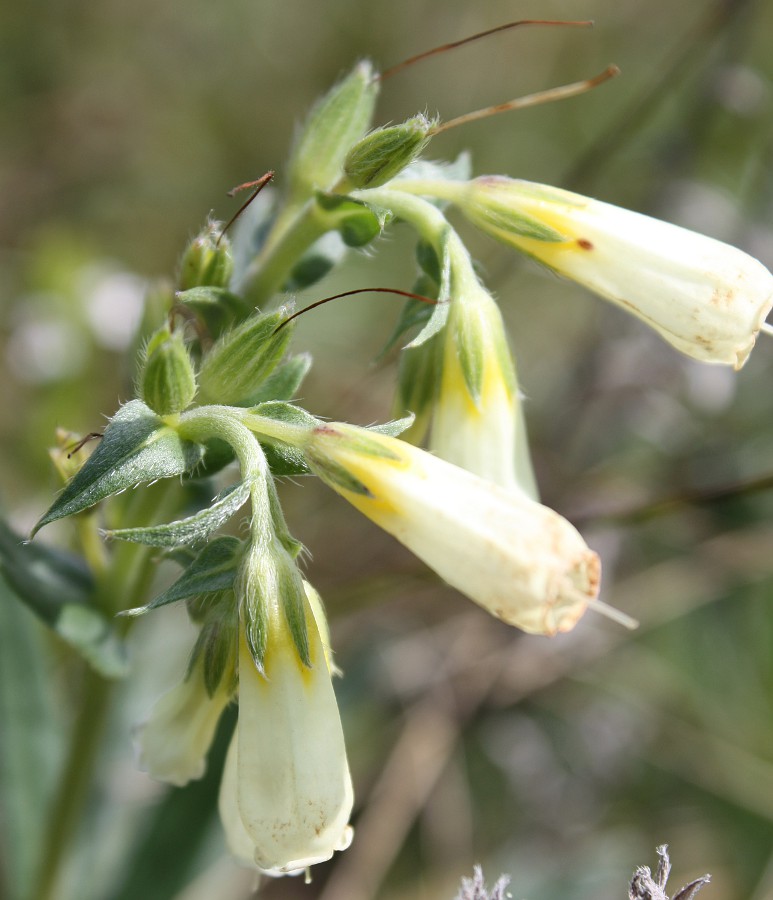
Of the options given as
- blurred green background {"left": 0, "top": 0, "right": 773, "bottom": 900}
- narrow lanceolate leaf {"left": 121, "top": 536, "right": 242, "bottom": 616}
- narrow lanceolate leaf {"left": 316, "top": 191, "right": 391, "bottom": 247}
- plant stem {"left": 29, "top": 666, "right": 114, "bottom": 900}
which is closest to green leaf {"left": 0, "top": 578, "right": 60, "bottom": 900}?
blurred green background {"left": 0, "top": 0, "right": 773, "bottom": 900}

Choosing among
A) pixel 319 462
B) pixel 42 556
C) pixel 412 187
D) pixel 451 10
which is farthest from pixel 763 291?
pixel 451 10

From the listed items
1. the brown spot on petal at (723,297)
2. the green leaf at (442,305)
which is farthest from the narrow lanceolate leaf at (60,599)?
the brown spot on petal at (723,297)

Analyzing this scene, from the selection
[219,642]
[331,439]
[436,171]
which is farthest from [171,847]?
[436,171]

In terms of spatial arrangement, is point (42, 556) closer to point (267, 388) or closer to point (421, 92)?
point (267, 388)

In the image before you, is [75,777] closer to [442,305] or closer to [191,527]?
[191,527]

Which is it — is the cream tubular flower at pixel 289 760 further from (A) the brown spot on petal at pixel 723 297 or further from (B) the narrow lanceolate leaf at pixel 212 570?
(A) the brown spot on petal at pixel 723 297
